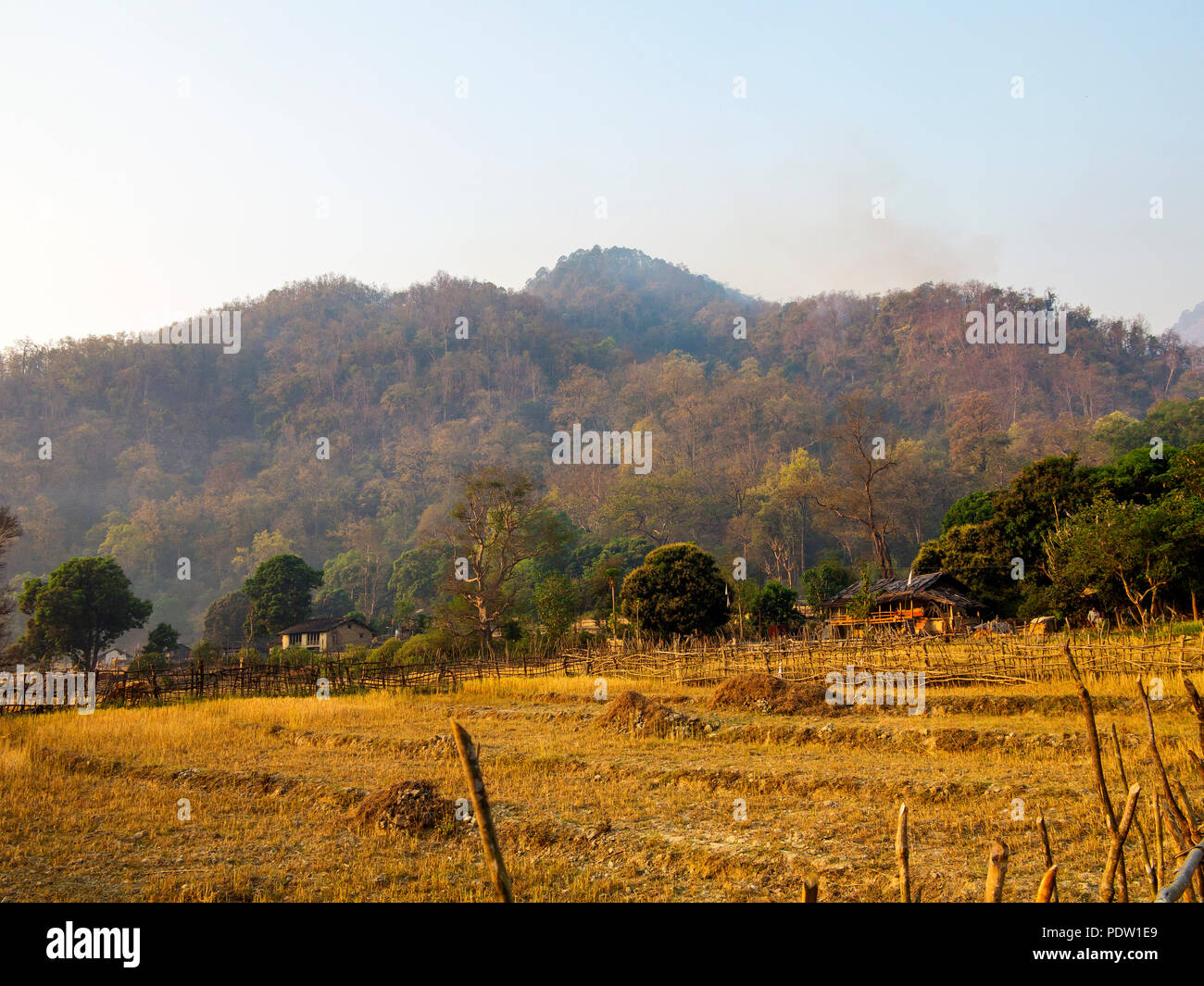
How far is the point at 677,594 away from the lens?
37719mm

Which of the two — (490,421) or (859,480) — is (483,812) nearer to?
(859,480)

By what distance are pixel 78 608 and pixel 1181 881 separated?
213 feet

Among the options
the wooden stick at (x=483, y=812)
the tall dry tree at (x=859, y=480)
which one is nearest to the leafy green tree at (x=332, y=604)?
the tall dry tree at (x=859, y=480)

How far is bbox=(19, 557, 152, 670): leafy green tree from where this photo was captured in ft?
179

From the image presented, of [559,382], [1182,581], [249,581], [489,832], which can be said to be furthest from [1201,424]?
[559,382]

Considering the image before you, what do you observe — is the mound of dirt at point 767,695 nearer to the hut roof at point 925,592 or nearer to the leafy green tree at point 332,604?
the hut roof at point 925,592

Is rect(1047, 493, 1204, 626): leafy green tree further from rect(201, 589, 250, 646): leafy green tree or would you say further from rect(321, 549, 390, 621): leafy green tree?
rect(321, 549, 390, 621): leafy green tree

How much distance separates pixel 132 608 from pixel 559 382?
122 meters

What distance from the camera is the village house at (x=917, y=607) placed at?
37.4 metres

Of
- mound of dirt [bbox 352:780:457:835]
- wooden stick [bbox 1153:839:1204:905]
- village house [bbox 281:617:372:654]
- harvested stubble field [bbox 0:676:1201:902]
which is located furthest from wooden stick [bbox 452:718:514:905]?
village house [bbox 281:617:372:654]

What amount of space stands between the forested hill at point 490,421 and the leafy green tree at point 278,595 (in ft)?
114

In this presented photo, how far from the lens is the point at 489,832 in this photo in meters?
2.60

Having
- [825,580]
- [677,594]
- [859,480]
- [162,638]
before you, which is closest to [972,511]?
[825,580]
